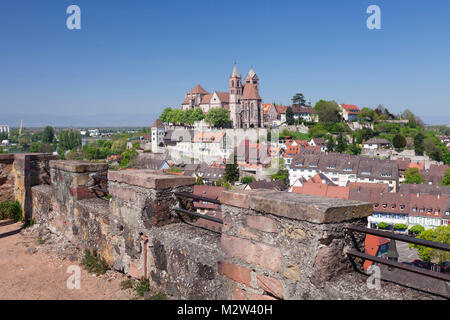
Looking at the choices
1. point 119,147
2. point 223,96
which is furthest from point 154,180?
point 119,147

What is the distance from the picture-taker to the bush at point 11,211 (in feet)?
22.9

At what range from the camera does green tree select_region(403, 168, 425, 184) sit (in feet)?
204

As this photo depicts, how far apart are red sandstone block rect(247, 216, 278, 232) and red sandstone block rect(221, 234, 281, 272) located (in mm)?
125

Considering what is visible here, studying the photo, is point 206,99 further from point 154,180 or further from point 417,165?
point 154,180

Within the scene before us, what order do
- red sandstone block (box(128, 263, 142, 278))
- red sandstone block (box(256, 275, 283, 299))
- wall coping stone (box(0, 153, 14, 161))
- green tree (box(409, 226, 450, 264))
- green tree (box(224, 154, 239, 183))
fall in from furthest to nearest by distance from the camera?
green tree (box(224, 154, 239, 183)), green tree (box(409, 226, 450, 264)), wall coping stone (box(0, 153, 14, 161)), red sandstone block (box(128, 263, 142, 278)), red sandstone block (box(256, 275, 283, 299))

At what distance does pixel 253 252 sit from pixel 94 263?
254 cm

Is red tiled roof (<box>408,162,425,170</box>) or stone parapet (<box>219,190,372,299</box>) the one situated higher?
stone parapet (<box>219,190,372,299</box>)

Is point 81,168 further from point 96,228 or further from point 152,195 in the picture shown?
point 152,195

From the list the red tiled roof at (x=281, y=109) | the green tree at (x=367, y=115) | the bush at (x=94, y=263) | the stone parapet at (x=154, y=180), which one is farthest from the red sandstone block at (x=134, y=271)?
the green tree at (x=367, y=115)

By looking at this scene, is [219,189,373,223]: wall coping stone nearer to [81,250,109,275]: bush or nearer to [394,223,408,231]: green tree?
[81,250,109,275]: bush

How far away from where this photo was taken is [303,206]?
Result: 8.01 feet

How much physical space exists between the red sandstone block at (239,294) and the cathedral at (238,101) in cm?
9120

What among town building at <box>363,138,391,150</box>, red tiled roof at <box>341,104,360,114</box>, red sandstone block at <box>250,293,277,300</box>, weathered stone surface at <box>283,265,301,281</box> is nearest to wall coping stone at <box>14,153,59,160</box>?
red sandstone block at <box>250,293,277,300</box>
